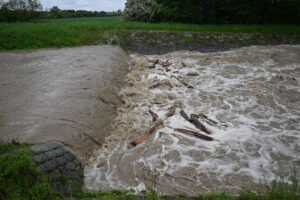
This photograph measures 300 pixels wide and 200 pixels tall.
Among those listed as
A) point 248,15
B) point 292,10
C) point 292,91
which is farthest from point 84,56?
point 292,10

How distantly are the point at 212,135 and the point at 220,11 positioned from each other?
1842 centimetres

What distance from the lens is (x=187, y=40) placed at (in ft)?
56.6

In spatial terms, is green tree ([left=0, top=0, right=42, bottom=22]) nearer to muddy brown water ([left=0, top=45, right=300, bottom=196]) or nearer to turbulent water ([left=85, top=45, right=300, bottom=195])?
muddy brown water ([left=0, top=45, right=300, bottom=196])

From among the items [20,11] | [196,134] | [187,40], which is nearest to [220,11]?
[187,40]

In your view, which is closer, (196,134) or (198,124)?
(196,134)

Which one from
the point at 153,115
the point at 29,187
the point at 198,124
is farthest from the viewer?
the point at 153,115

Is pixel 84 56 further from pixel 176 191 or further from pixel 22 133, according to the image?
pixel 176 191

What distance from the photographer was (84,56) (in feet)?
41.1

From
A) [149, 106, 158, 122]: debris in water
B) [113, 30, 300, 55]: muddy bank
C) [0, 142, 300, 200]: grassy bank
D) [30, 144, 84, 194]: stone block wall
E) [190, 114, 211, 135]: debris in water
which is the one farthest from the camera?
[113, 30, 300, 55]: muddy bank

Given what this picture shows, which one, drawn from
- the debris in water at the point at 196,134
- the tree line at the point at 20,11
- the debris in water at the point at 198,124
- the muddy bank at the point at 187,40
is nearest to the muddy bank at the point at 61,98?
the debris in water at the point at 196,134

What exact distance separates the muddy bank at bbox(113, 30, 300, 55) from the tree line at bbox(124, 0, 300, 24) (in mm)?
4229

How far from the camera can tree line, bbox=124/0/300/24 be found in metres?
21.2

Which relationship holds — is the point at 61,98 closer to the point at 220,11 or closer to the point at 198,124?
the point at 198,124

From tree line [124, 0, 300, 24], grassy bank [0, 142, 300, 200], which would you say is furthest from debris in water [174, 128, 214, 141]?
tree line [124, 0, 300, 24]
